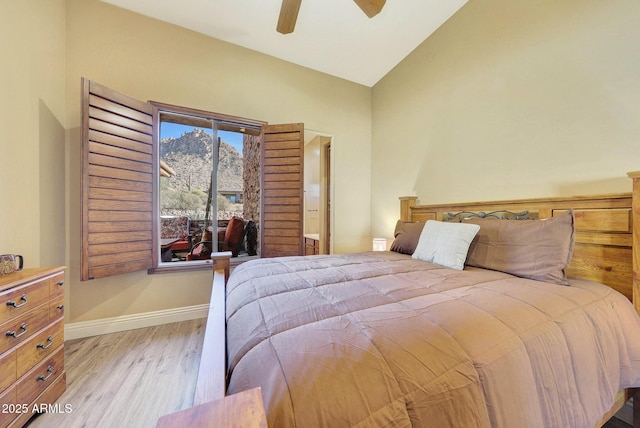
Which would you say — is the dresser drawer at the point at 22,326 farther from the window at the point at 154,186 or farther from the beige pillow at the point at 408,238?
the beige pillow at the point at 408,238

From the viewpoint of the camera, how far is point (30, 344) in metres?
1.26

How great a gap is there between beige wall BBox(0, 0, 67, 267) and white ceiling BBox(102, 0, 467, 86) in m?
0.79

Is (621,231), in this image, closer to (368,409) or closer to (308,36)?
(368,409)

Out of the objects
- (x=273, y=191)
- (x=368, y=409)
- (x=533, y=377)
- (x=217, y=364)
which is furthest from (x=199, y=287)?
(x=533, y=377)

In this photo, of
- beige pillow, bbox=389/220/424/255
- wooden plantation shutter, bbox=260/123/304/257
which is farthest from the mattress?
wooden plantation shutter, bbox=260/123/304/257

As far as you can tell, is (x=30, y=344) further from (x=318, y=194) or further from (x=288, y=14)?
(x=318, y=194)

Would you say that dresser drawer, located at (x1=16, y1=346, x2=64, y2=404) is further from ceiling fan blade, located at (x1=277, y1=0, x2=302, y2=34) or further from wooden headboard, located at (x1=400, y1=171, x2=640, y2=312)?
wooden headboard, located at (x1=400, y1=171, x2=640, y2=312)

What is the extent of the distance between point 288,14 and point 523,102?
2.03m

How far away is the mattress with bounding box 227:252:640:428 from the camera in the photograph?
1.79 feet

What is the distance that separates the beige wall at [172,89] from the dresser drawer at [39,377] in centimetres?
87

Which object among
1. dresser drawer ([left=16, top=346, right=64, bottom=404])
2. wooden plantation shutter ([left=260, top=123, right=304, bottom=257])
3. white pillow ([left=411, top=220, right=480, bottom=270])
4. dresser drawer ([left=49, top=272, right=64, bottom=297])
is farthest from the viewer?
wooden plantation shutter ([left=260, top=123, right=304, bottom=257])

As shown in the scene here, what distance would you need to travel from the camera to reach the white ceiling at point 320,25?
7.43 ft

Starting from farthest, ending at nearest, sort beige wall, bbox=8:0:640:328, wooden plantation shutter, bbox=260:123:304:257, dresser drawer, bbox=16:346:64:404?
wooden plantation shutter, bbox=260:123:304:257
beige wall, bbox=8:0:640:328
dresser drawer, bbox=16:346:64:404

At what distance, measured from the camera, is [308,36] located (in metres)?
2.64
